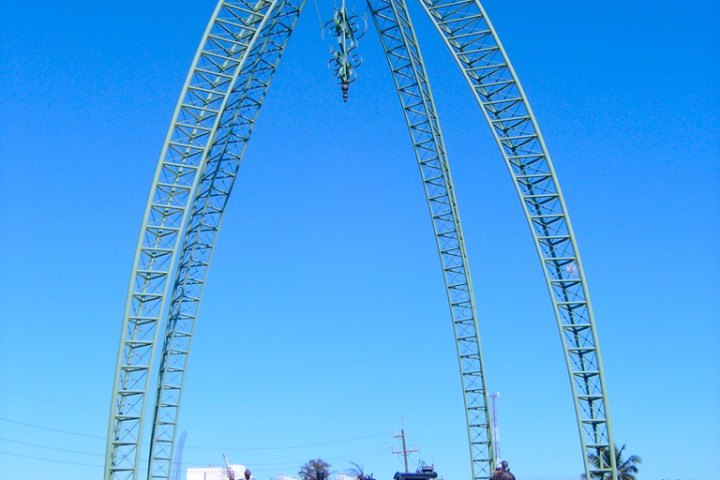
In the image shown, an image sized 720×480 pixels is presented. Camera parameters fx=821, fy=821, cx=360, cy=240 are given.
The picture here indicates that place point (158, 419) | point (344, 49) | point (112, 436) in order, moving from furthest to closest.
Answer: point (158, 419), point (344, 49), point (112, 436)

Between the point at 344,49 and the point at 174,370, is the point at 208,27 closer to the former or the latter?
the point at 344,49

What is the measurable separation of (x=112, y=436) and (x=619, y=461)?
49508 mm

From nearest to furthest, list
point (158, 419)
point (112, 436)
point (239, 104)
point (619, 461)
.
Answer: point (112, 436) < point (239, 104) < point (158, 419) < point (619, 461)

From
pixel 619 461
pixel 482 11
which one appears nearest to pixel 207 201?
pixel 482 11

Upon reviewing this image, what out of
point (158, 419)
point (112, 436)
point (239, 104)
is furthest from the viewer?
point (158, 419)

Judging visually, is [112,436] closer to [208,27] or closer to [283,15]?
[208,27]

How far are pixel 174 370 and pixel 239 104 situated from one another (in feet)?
A: 43.4

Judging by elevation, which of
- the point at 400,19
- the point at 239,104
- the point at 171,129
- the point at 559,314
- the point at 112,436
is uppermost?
the point at 400,19

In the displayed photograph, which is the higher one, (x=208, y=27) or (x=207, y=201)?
(x=208, y=27)

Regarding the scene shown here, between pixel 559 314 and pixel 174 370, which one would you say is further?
pixel 174 370

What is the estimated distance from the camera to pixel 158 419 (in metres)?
39.3

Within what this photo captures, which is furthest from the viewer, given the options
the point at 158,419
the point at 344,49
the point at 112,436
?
the point at 158,419

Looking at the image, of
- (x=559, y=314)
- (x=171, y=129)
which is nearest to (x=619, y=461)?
(x=559, y=314)

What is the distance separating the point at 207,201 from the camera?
125ft
